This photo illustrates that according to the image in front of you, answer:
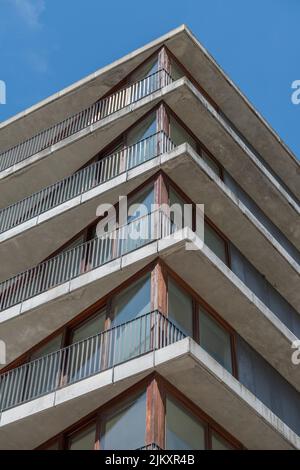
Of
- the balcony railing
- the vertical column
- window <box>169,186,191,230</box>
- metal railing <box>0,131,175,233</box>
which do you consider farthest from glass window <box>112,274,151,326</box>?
the balcony railing

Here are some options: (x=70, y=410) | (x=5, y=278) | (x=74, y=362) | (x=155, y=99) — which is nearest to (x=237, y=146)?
(x=155, y=99)

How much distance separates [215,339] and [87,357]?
3293 millimetres

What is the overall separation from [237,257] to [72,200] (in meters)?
4.97

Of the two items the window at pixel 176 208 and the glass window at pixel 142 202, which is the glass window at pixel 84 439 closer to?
the window at pixel 176 208

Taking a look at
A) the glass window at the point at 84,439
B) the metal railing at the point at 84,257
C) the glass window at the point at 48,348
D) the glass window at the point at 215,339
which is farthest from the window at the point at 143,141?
the glass window at the point at 84,439

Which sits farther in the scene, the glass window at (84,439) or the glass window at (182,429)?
the glass window at (84,439)

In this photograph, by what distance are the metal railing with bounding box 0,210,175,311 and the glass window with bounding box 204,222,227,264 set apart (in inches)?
90.3

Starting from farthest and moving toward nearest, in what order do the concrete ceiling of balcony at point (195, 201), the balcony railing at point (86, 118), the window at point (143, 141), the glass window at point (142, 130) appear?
the balcony railing at point (86, 118), the glass window at point (142, 130), the window at point (143, 141), the concrete ceiling of balcony at point (195, 201)

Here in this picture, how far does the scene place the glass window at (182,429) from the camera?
55.9 ft

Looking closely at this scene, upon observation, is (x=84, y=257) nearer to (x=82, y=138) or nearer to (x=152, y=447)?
(x=82, y=138)

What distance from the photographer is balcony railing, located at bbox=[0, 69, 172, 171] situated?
27000mm

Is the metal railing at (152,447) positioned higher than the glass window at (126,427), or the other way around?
the glass window at (126,427)

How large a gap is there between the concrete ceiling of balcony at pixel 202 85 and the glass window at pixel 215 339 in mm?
10519
